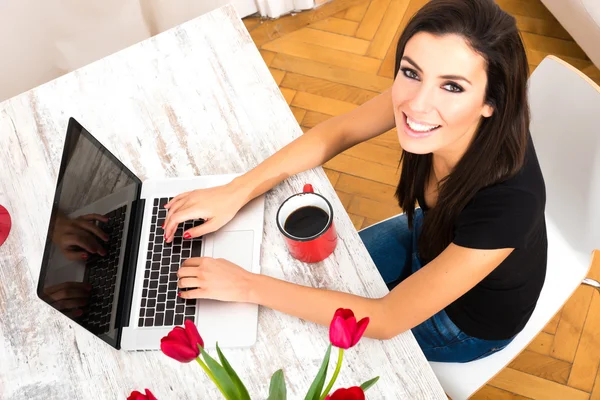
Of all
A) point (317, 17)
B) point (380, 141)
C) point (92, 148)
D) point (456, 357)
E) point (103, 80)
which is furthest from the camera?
point (317, 17)

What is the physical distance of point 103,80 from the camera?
1322 millimetres

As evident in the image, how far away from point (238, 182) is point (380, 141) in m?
1.05

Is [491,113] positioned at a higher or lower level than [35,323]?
higher

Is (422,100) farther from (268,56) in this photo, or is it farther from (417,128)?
(268,56)

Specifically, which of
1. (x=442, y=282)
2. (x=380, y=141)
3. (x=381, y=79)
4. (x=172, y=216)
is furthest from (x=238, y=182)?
(x=381, y=79)

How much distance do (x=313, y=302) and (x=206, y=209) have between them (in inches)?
10.2

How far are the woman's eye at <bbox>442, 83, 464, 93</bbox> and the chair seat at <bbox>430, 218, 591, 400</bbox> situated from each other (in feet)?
1.54

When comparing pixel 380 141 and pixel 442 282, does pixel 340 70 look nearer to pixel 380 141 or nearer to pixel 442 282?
pixel 380 141

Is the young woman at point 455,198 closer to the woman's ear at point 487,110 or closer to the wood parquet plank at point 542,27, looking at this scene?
the woman's ear at point 487,110

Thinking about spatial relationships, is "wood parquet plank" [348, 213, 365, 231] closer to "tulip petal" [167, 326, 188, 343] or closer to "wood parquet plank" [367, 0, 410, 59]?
"wood parquet plank" [367, 0, 410, 59]

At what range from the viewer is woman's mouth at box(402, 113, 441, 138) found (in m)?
0.99

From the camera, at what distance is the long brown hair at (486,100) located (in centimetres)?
91

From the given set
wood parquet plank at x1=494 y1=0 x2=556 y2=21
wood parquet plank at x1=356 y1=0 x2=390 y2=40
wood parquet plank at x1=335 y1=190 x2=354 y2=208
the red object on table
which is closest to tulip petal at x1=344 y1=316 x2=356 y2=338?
the red object on table

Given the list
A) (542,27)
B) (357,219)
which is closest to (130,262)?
(357,219)
